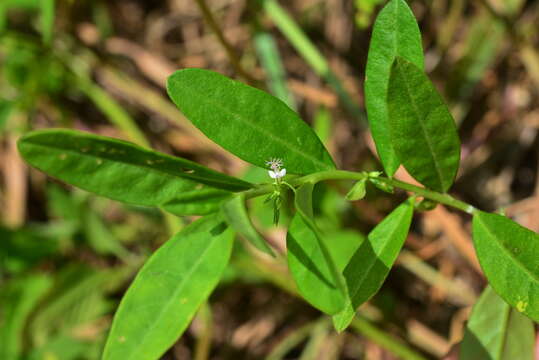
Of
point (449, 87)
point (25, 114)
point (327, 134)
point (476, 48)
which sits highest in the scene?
point (476, 48)

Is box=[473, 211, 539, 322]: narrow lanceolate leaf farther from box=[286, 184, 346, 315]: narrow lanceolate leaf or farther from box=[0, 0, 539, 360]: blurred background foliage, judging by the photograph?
box=[0, 0, 539, 360]: blurred background foliage

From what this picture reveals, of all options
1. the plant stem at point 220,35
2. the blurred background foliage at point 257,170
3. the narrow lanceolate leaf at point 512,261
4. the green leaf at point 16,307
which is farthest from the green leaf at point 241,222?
the green leaf at point 16,307

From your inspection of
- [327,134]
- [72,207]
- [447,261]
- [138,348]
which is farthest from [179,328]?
[72,207]

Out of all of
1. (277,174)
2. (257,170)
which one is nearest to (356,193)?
(277,174)

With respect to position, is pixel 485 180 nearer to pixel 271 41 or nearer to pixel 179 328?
pixel 271 41

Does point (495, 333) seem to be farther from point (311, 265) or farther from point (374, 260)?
point (311, 265)

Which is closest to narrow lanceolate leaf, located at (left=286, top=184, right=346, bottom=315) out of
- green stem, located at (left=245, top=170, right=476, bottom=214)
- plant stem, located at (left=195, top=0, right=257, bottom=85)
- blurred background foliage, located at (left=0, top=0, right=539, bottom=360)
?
green stem, located at (left=245, top=170, right=476, bottom=214)

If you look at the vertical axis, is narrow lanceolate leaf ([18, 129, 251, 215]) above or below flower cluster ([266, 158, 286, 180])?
below
